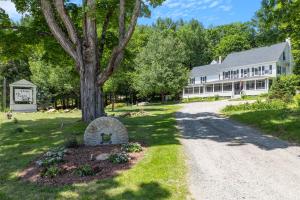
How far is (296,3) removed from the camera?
54.8ft

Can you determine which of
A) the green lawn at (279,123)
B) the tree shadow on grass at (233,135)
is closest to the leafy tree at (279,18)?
the green lawn at (279,123)

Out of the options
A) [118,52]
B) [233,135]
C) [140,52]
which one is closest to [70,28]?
[118,52]

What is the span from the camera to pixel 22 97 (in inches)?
1431

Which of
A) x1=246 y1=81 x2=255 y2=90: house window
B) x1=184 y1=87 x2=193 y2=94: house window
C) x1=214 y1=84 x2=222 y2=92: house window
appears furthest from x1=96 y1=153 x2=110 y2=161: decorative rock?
x1=184 y1=87 x2=193 y2=94: house window

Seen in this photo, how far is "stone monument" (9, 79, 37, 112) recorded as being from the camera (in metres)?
35.6

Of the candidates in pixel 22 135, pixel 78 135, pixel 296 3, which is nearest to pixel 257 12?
pixel 296 3

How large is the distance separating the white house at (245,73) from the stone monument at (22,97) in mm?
36336

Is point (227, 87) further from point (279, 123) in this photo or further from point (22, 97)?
point (279, 123)

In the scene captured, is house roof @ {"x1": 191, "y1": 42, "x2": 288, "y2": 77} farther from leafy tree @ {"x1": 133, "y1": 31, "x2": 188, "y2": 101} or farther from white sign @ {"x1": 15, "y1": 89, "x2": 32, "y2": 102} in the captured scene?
white sign @ {"x1": 15, "y1": 89, "x2": 32, "y2": 102}

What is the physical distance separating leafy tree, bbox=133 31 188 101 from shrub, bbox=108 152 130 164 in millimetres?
38636

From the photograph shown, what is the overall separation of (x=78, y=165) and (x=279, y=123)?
38.4ft

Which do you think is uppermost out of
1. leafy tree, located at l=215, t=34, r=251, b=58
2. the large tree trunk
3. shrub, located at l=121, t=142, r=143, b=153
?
leafy tree, located at l=215, t=34, r=251, b=58

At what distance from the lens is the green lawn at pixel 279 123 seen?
48.9 ft

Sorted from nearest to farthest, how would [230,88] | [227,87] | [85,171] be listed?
[85,171], [230,88], [227,87]
